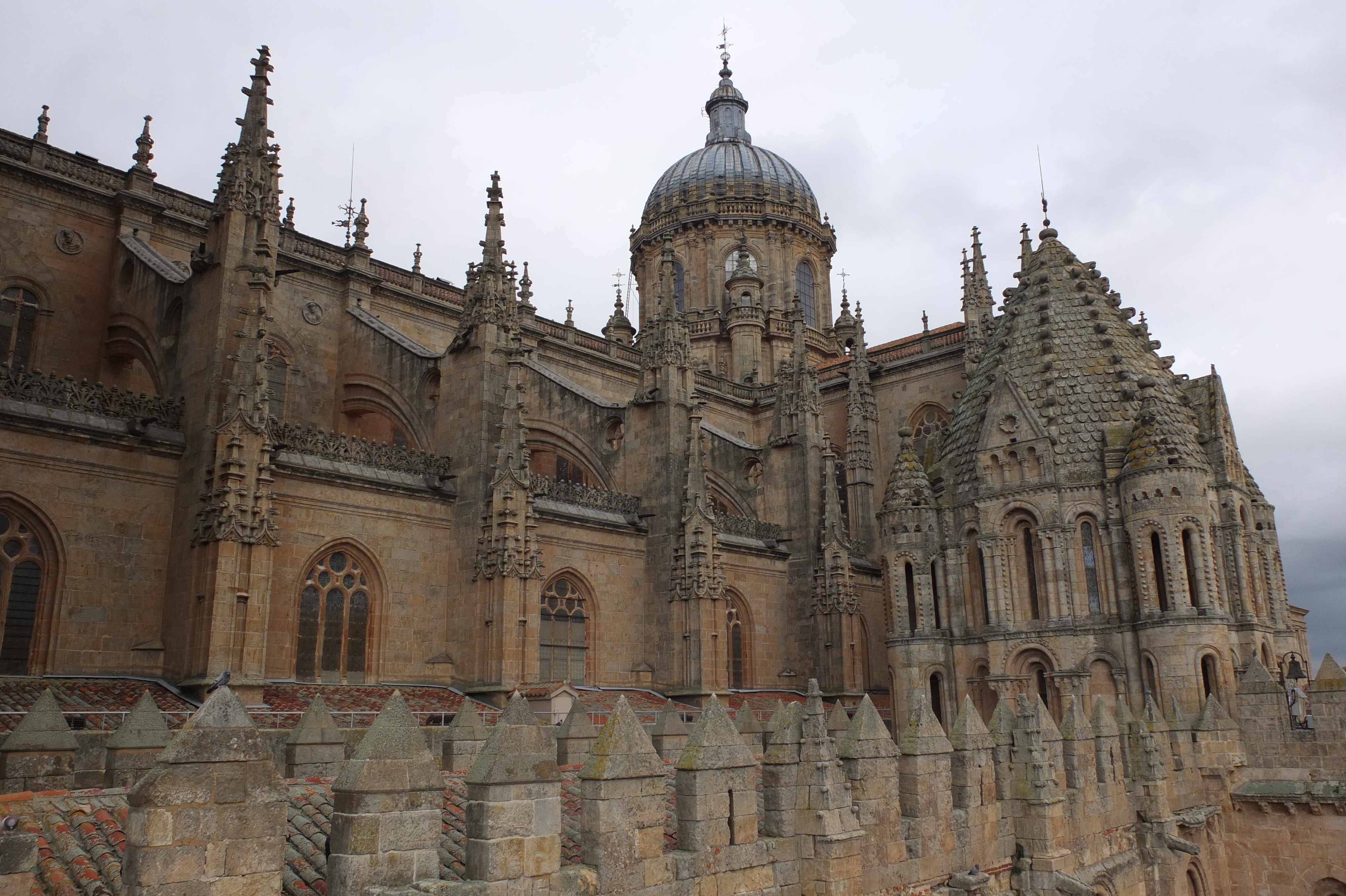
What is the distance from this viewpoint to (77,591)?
701 inches

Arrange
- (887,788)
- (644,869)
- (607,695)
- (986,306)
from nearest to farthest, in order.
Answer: (644,869)
(887,788)
(607,695)
(986,306)

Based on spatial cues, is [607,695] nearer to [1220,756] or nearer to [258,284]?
[258,284]

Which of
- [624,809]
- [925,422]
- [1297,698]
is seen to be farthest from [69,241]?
[1297,698]

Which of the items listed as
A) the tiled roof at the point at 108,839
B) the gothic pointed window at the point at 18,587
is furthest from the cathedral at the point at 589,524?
the tiled roof at the point at 108,839

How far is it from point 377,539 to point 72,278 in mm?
10742

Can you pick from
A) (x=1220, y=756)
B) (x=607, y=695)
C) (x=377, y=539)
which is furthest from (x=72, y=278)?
(x=1220, y=756)

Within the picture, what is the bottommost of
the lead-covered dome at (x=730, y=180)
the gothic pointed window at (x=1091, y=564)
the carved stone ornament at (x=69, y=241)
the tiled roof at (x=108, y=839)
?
the tiled roof at (x=108, y=839)

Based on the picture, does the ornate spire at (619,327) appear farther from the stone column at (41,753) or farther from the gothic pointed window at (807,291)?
the stone column at (41,753)

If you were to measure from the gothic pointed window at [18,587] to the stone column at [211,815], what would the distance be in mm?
13264

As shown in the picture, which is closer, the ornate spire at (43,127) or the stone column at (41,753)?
the stone column at (41,753)

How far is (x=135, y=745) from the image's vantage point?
10680 mm

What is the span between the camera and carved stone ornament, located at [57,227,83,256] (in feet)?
81.7

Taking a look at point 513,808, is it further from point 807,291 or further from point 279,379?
point 807,291

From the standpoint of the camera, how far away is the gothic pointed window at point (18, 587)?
1719 cm
